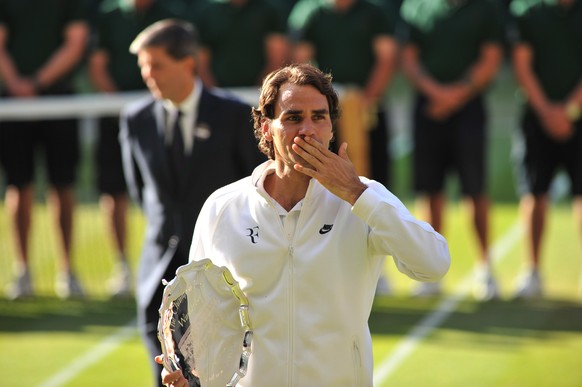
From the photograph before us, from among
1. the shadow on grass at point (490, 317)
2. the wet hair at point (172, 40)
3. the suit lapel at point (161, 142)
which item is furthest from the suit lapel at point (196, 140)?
the shadow on grass at point (490, 317)

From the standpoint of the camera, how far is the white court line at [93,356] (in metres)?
7.93

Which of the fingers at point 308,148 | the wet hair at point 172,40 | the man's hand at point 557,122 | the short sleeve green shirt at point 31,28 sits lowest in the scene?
the man's hand at point 557,122

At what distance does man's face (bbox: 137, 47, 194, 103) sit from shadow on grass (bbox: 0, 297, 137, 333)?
3.51 metres

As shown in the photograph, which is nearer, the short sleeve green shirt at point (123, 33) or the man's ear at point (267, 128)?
the man's ear at point (267, 128)

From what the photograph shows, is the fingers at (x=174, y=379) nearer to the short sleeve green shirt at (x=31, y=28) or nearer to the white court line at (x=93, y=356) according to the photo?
the white court line at (x=93, y=356)

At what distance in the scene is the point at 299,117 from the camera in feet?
13.4

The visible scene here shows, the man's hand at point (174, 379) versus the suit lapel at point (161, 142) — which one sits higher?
the suit lapel at point (161, 142)

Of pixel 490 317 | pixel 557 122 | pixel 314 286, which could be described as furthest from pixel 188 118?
pixel 557 122

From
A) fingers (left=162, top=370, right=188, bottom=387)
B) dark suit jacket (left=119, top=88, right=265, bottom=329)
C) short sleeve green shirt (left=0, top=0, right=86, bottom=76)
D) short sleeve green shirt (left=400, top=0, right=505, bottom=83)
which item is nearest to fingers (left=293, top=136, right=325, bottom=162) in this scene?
fingers (left=162, top=370, right=188, bottom=387)

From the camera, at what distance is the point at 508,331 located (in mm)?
8844

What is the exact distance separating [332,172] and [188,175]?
7.61 ft

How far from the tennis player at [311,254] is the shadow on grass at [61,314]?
532 cm

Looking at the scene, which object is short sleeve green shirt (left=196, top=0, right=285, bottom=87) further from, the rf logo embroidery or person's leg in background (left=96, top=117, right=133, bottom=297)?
the rf logo embroidery

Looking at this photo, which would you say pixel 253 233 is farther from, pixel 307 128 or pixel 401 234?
pixel 401 234
